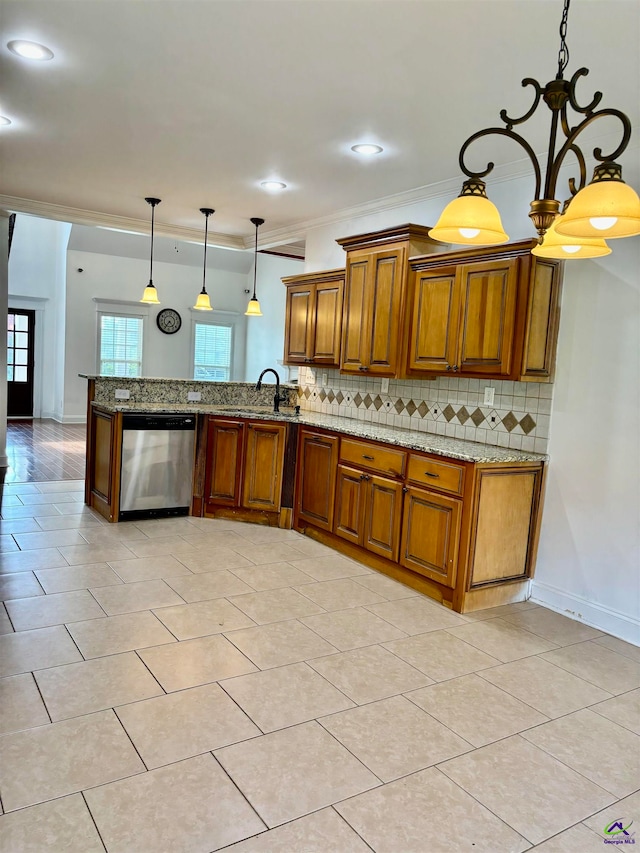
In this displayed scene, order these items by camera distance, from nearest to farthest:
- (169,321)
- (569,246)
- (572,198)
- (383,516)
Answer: (572,198)
(569,246)
(383,516)
(169,321)

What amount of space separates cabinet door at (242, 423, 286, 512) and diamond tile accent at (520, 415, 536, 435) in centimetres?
189

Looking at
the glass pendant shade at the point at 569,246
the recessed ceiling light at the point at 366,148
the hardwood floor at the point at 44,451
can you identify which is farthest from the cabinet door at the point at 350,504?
the hardwood floor at the point at 44,451

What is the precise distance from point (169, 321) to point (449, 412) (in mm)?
7804

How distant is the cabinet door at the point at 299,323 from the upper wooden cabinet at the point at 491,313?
1435mm

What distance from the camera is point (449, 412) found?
431 cm

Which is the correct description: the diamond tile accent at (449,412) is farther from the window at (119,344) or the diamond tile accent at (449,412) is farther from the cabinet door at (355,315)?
the window at (119,344)

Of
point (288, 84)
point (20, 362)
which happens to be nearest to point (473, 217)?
point (288, 84)

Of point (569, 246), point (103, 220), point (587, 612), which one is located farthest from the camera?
point (103, 220)

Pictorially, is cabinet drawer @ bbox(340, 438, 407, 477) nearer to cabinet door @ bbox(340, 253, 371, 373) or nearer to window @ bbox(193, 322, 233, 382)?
cabinet door @ bbox(340, 253, 371, 373)

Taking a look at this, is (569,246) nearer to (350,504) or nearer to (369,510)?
(369,510)

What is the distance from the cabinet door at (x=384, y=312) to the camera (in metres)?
4.24

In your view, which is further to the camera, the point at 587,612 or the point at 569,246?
the point at 587,612

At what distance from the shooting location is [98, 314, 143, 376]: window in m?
10.5

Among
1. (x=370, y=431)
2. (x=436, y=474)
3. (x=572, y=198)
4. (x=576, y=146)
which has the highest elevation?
(x=576, y=146)
